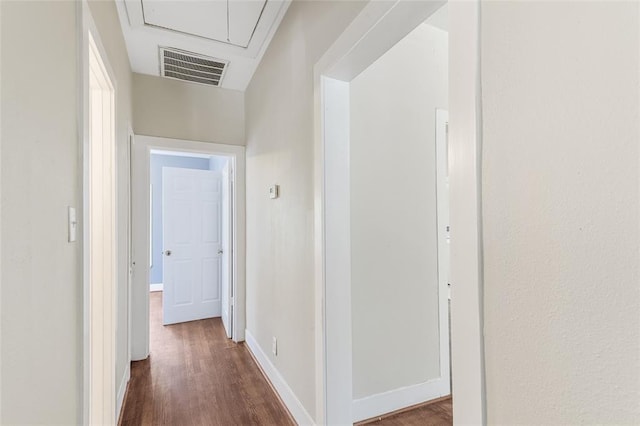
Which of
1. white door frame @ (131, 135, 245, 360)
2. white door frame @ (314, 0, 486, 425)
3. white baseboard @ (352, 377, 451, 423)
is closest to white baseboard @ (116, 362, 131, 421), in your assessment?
white door frame @ (131, 135, 245, 360)

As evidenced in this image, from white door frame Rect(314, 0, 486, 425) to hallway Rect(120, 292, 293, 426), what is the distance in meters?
0.72

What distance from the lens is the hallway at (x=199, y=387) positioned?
1.97 meters

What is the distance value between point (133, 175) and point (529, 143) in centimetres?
308

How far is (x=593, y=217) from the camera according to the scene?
0.58 meters

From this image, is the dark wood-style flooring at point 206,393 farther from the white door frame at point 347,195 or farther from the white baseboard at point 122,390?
the white door frame at point 347,195

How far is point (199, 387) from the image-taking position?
2322mm

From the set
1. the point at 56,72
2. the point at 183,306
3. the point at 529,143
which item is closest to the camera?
the point at 529,143

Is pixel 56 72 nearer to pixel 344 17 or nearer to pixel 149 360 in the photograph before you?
pixel 344 17

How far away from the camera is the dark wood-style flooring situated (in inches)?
76.7

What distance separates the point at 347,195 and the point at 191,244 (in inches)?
117

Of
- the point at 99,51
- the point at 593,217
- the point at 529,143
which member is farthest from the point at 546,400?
the point at 99,51

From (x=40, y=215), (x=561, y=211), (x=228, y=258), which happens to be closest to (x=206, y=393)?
(x=228, y=258)

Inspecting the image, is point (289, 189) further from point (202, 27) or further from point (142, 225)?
point (142, 225)

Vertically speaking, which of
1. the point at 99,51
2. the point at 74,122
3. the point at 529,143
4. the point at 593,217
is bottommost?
the point at 593,217
